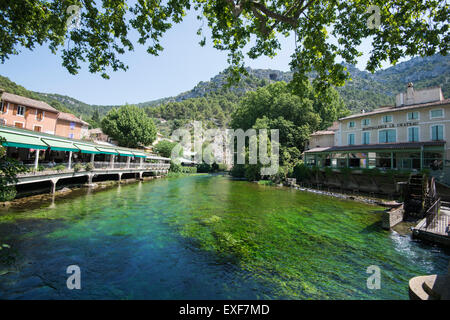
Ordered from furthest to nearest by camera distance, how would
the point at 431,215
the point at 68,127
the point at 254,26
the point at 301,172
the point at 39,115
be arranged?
the point at 68,127
the point at 301,172
the point at 39,115
the point at 431,215
the point at 254,26

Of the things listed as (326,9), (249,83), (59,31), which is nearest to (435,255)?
(326,9)

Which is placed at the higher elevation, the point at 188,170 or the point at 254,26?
the point at 254,26

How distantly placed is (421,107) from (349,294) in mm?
27555

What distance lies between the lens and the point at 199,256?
7.31 metres

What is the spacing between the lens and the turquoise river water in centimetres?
539

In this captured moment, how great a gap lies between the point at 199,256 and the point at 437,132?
28660 millimetres

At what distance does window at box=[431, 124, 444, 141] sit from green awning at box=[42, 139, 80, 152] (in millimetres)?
37885

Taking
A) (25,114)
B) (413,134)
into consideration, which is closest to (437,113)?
(413,134)

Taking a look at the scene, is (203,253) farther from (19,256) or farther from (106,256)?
(19,256)

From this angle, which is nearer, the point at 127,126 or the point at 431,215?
the point at 431,215

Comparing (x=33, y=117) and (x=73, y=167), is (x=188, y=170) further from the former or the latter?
(x=73, y=167)

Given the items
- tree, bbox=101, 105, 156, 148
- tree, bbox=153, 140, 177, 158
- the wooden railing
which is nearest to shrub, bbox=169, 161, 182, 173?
tree, bbox=153, 140, 177, 158

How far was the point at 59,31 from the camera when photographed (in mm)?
5539

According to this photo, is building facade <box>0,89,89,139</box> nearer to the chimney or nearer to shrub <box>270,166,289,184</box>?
shrub <box>270,166,289,184</box>
